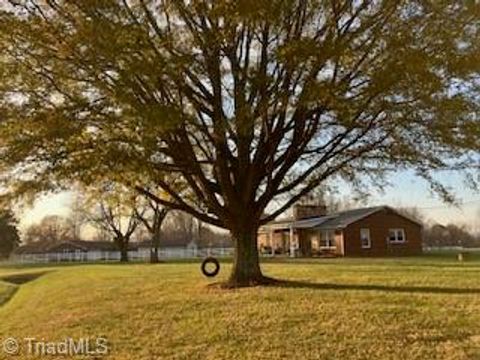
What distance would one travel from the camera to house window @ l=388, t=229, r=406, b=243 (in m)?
46.4

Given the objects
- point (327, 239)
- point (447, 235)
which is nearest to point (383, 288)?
point (327, 239)

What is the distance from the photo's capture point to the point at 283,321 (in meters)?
11.1

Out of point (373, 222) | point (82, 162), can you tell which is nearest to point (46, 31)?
point (82, 162)

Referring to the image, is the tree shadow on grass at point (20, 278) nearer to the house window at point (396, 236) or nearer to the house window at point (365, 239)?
the house window at point (365, 239)

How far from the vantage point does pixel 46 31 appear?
12.7m

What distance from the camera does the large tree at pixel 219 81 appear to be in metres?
12.7

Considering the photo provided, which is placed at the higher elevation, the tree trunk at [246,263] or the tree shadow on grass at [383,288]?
the tree trunk at [246,263]

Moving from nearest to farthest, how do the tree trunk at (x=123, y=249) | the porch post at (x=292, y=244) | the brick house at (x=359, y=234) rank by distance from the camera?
the brick house at (x=359, y=234) → the porch post at (x=292, y=244) → the tree trunk at (x=123, y=249)

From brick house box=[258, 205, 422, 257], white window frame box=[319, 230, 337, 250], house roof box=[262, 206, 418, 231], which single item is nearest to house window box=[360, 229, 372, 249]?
brick house box=[258, 205, 422, 257]

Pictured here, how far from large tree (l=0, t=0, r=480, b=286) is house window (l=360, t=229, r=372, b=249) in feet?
98.1

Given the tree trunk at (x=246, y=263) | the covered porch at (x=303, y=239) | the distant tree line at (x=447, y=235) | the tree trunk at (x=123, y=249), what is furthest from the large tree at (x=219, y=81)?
the distant tree line at (x=447, y=235)

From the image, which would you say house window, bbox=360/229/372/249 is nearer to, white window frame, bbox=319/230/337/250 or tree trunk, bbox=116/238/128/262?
white window frame, bbox=319/230/337/250

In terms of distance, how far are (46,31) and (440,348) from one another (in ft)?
31.4

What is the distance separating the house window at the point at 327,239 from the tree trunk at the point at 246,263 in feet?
98.7
